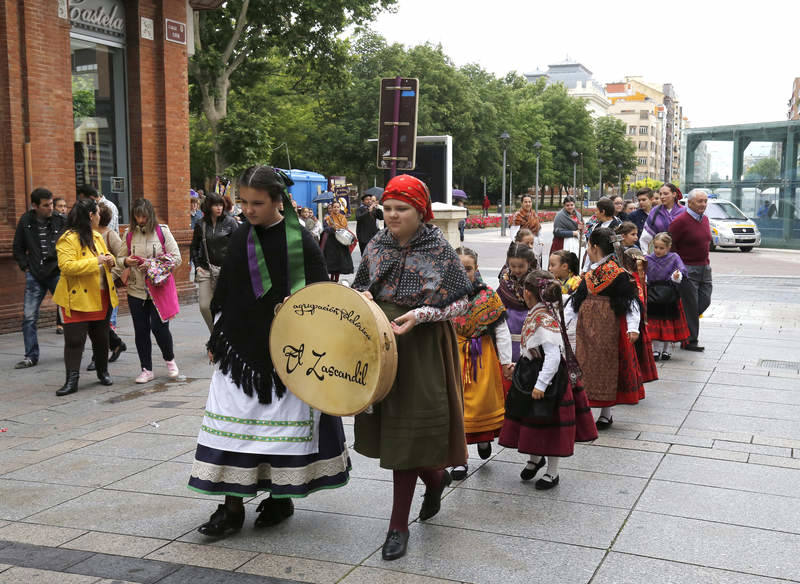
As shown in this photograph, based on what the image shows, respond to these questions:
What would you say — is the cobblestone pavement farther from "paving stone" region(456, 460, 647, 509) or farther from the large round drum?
the large round drum

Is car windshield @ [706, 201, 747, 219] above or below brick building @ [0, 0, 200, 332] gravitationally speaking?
below

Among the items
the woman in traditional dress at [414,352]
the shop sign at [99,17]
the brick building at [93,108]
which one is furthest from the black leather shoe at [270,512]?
the shop sign at [99,17]

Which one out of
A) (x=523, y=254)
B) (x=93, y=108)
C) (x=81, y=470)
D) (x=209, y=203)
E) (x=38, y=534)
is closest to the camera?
(x=38, y=534)

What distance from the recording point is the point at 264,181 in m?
4.06

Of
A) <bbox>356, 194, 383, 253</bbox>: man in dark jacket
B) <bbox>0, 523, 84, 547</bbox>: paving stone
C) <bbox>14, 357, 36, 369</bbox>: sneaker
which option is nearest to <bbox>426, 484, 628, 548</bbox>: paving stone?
<bbox>0, 523, 84, 547</bbox>: paving stone

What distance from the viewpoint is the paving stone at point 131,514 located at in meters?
4.32

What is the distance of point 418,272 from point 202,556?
5.42ft

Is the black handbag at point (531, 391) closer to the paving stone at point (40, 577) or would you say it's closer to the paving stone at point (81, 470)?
the paving stone at point (81, 470)

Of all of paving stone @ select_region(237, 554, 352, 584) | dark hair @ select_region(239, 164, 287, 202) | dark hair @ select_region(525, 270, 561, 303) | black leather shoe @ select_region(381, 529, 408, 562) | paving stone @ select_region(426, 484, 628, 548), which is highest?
dark hair @ select_region(239, 164, 287, 202)

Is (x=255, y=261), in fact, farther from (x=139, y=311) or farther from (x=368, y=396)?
(x=139, y=311)

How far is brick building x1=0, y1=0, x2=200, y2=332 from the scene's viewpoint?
446 inches

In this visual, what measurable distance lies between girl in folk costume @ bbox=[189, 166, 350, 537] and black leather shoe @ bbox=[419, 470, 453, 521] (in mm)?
491

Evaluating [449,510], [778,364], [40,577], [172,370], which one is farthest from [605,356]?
[172,370]

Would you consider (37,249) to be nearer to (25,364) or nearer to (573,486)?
(25,364)
